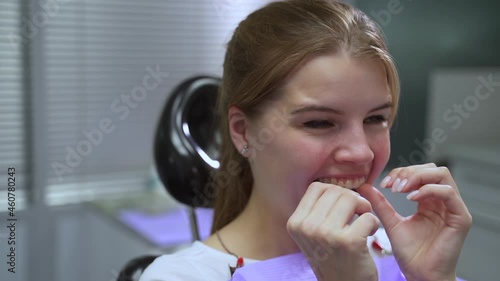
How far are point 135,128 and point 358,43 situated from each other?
1867 millimetres

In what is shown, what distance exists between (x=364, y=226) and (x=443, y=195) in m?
0.20

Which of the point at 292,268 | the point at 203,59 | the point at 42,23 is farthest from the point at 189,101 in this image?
the point at 203,59

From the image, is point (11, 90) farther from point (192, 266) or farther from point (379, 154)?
point (379, 154)

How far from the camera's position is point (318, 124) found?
3.36 ft

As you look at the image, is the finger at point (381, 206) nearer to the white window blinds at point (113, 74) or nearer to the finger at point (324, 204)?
the finger at point (324, 204)

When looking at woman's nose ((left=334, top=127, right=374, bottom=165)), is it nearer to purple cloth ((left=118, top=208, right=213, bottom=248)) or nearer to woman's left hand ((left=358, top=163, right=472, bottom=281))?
woman's left hand ((left=358, top=163, right=472, bottom=281))

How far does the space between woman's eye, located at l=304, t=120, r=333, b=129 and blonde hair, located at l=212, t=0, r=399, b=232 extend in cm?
9

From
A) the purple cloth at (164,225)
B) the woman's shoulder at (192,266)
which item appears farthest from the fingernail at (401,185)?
the purple cloth at (164,225)

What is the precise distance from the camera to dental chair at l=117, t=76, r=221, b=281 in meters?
1.41

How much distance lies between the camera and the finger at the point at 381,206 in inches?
42.5

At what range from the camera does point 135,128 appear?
2758mm

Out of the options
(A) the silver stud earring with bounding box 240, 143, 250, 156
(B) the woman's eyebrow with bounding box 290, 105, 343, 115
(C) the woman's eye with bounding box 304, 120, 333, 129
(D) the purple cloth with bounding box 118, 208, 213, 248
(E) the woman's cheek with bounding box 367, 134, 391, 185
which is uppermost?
(B) the woman's eyebrow with bounding box 290, 105, 343, 115

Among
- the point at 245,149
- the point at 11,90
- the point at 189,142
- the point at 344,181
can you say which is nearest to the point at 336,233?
the point at 344,181

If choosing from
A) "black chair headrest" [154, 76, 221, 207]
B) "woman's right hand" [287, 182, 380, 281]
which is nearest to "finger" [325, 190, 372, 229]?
"woman's right hand" [287, 182, 380, 281]
